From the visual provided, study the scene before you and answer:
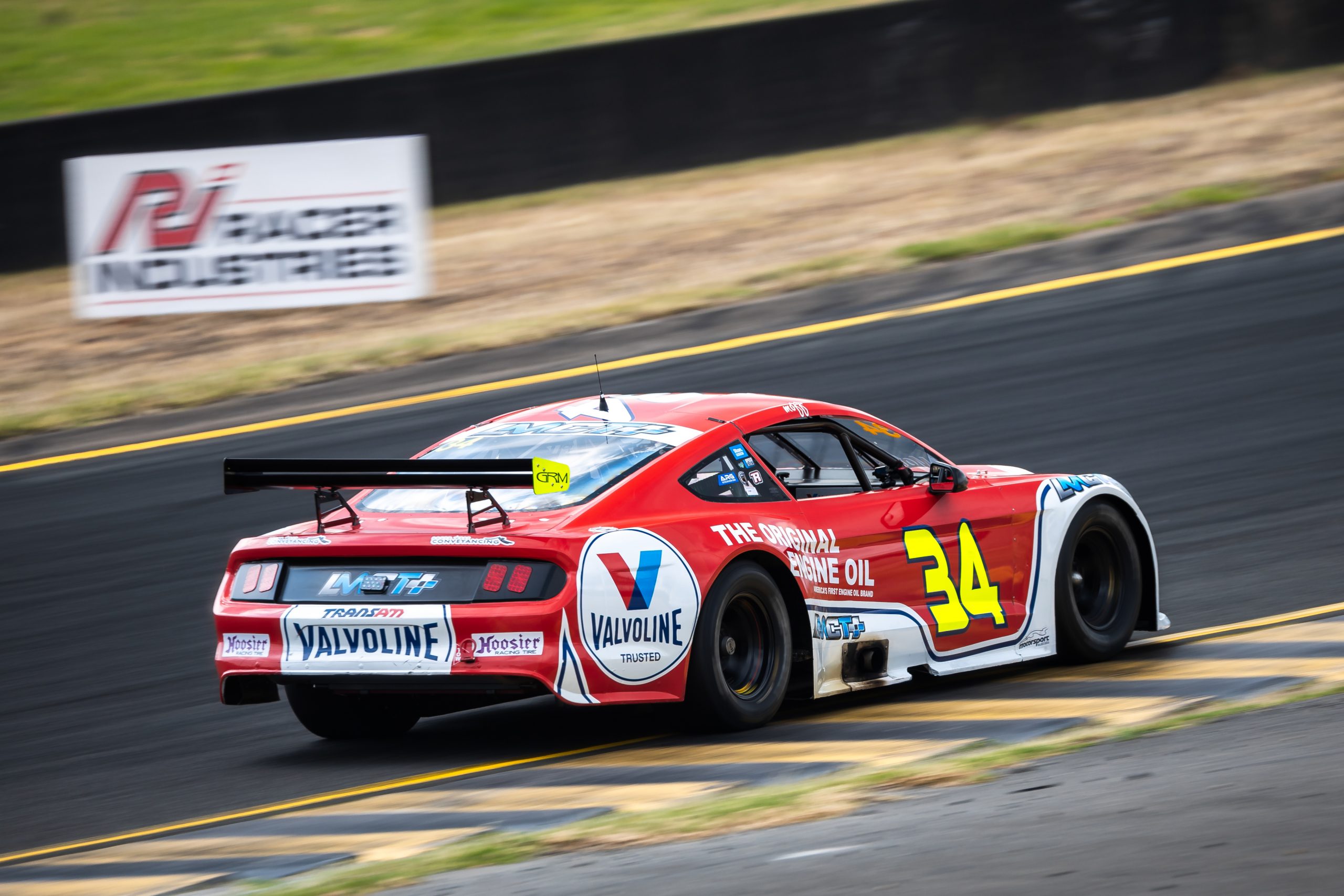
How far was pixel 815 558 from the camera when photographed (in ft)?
23.0

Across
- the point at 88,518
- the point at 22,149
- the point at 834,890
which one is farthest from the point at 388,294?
the point at 834,890

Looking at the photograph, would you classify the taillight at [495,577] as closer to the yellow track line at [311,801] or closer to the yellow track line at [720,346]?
the yellow track line at [311,801]

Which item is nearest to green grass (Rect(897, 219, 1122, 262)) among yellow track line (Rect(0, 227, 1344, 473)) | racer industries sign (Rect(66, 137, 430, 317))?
yellow track line (Rect(0, 227, 1344, 473))

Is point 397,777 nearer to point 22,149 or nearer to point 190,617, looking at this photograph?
point 190,617

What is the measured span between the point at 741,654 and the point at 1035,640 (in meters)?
1.62

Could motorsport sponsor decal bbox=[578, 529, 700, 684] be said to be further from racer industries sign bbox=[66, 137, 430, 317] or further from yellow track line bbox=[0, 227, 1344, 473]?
racer industries sign bbox=[66, 137, 430, 317]

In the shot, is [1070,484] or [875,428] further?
[1070,484]

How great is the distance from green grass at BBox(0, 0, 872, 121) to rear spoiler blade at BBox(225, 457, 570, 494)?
1536cm

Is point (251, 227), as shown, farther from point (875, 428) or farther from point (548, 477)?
point (548, 477)

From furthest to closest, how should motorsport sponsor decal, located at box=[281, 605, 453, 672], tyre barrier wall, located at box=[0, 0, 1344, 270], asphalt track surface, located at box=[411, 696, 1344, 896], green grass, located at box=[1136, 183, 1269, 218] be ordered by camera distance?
tyre barrier wall, located at box=[0, 0, 1344, 270], green grass, located at box=[1136, 183, 1269, 218], motorsport sponsor decal, located at box=[281, 605, 453, 672], asphalt track surface, located at box=[411, 696, 1344, 896]

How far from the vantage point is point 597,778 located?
240 inches

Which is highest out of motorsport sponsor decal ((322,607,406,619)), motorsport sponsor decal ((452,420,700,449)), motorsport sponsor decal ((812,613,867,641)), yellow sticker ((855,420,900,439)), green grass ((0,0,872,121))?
green grass ((0,0,872,121))

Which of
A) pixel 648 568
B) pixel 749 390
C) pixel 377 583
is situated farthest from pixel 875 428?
pixel 749 390

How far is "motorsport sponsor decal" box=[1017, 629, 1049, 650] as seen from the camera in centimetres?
780
